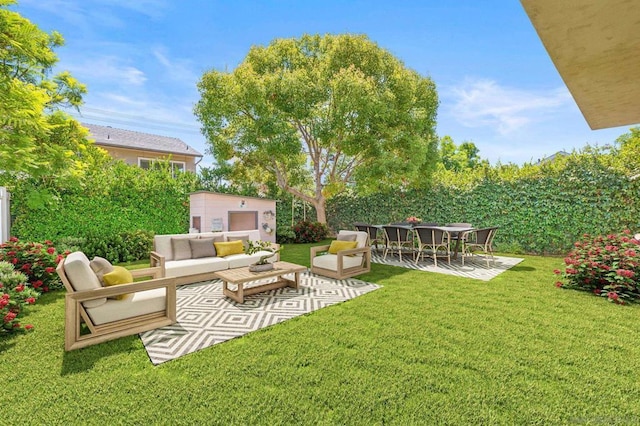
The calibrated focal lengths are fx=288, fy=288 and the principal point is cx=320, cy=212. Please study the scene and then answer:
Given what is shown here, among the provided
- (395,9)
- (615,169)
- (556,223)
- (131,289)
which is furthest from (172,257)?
(615,169)

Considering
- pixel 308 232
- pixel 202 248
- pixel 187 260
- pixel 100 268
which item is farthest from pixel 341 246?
pixel 308 232

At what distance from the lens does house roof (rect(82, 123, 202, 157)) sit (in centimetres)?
1555

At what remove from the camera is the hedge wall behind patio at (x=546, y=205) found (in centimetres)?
766

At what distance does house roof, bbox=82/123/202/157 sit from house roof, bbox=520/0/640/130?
17.9m

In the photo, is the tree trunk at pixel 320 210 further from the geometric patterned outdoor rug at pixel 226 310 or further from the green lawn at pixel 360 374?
the green lawn at pixel 360 374

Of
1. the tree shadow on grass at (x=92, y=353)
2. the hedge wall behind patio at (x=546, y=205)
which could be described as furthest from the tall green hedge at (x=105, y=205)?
the hedge wall behind patio at (x=546, y=205)

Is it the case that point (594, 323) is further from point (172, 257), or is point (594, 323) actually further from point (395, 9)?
point (172, 257)

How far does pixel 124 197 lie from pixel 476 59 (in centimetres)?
1077

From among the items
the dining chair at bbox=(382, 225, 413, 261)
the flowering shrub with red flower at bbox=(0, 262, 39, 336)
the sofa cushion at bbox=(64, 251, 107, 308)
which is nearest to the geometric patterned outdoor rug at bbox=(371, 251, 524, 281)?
the dining chair at bbox=(382, 225, 413, 261)

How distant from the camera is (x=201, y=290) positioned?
17.0 ft

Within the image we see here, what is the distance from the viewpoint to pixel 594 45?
2.50 metres

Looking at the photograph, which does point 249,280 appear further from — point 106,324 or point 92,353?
point 92,353

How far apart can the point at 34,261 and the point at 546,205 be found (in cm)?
1233

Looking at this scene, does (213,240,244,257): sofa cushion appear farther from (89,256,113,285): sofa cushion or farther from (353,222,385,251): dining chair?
(353,222,385,251): dining chair
